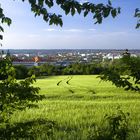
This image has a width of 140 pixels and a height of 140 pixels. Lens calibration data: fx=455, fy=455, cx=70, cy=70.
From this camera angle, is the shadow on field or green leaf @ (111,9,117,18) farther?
the shadow on field

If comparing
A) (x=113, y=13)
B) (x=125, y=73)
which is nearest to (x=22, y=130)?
(x=125, y=73)

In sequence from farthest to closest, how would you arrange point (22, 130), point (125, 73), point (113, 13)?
point (22, 130) → point (125, 73) → point (113, 13)

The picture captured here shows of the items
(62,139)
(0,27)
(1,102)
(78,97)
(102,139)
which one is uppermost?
(0,27)

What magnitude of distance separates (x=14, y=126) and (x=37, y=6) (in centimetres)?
169

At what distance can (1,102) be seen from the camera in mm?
6051

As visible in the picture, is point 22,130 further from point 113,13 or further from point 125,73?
point 113,13

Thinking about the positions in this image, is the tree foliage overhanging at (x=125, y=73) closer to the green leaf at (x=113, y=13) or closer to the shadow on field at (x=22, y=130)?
the green leaf at (x=113, y=13)

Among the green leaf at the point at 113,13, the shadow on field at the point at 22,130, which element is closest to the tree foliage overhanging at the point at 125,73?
the green leaf at the point at 113,13

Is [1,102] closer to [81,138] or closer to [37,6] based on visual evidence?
[37,6]

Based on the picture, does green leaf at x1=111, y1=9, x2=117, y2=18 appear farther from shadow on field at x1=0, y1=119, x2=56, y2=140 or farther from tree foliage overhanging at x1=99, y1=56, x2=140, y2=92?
Result: shadow on field at x1=0, y1=119, x2=56, y2=140

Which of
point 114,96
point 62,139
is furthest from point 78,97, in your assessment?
point 62,139

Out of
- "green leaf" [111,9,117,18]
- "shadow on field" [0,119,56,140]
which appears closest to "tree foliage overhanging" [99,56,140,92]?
"green leaf" [111,9,117,18]

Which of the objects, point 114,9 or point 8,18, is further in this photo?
point 8,18

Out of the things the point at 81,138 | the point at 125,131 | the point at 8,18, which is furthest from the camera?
the point at 81,138
